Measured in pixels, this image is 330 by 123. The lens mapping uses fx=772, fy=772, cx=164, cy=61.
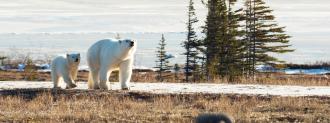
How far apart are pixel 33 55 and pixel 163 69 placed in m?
17.1

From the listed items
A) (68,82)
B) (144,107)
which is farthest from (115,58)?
(144,107)

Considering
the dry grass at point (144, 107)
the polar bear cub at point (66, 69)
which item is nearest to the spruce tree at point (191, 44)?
the polar bear cub at point (66, 69)

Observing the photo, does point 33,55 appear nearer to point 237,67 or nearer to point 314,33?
point 237,67

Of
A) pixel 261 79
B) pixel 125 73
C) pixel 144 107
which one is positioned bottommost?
pixel 144 107

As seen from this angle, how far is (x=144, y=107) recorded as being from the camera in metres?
18.5

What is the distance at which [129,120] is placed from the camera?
15.3 metres

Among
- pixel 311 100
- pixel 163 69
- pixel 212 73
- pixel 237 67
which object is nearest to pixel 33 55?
pixel 163 69

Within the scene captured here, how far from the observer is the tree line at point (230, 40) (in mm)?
57188

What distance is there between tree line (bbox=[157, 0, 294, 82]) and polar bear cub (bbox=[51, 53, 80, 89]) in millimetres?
29174

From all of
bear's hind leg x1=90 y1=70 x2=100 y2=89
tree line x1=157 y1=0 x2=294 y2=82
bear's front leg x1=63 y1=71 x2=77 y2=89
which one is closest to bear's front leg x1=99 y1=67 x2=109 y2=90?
bear's hind leg x1=90 y1=70 x2=100 y2=89

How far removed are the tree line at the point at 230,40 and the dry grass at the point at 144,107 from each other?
104ft

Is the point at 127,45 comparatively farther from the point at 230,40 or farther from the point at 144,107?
the point at 230,40

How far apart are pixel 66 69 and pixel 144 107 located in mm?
5804

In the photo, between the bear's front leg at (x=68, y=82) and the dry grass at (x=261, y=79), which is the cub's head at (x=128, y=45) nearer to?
the bear's front leg at (x=68, y=82)
